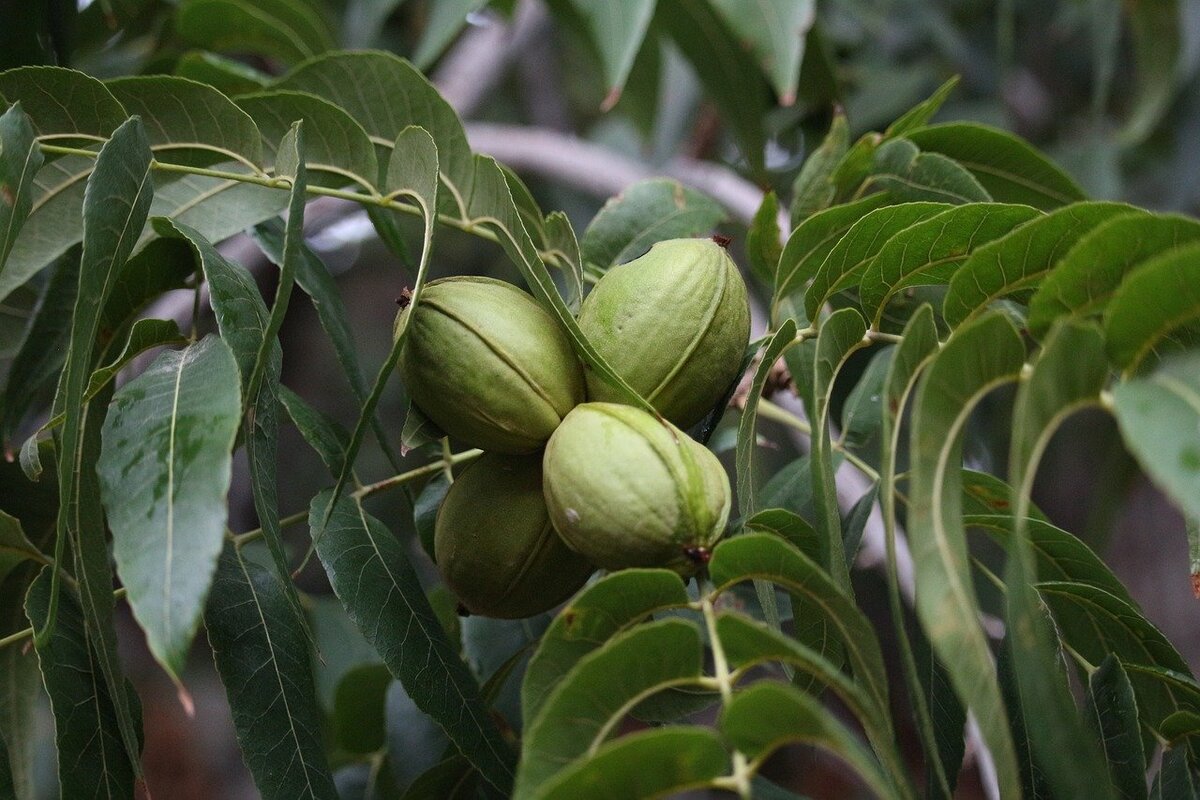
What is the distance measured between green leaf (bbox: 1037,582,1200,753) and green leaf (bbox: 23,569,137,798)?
34.1 inches

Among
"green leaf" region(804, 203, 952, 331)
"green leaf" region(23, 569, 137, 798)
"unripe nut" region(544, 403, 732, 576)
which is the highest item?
"green leaf" region(804, 203, 952, 331)

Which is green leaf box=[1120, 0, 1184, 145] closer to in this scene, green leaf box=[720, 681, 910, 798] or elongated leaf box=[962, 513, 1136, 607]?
elongated leaf box=[962, 513, 1136, 607]

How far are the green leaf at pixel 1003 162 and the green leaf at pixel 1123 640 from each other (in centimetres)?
56

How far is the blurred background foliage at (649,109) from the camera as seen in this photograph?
5.91 ft

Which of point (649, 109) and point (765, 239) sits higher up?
point (765, 239)

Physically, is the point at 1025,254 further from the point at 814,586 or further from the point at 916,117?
the point at 916,117

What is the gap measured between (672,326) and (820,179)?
52 centimetres

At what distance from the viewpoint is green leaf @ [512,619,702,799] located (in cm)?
70

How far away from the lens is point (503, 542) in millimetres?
990

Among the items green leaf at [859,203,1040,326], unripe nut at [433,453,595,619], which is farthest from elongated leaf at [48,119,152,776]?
green leaf at [859,203,1040,326]

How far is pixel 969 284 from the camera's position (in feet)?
2.95

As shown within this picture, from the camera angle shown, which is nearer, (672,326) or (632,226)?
(672,326)

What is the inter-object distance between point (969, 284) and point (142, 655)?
4016 mm

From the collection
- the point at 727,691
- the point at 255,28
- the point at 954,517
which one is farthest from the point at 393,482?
the point at 255,28
